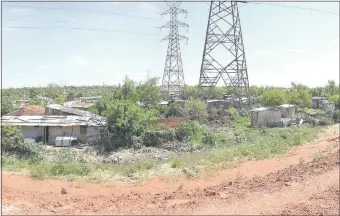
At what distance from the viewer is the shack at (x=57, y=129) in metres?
24.3

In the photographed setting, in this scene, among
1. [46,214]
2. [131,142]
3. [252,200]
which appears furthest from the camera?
[131,142]

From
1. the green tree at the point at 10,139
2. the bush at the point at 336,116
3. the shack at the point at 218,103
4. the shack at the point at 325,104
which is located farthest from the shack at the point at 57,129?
the shack at the point at 325,104

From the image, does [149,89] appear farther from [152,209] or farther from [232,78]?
[152,209]

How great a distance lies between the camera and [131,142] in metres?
23.6

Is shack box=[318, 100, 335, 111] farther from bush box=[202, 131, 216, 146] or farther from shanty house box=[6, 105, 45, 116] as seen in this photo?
shanty house box=[6, 105, 45, 116]

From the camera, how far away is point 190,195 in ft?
36.8

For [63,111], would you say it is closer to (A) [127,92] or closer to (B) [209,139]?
(A) [127,92]

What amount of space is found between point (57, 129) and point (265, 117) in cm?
1878

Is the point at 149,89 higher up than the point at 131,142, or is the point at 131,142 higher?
the point at 149,89

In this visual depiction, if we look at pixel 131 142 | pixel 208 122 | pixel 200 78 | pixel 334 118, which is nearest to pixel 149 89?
pixel 200 78

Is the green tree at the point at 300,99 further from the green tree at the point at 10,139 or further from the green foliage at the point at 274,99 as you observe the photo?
the green tree at the point at 10,139

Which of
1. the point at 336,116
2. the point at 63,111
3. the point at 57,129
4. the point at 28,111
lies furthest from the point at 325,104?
the point at 57,129

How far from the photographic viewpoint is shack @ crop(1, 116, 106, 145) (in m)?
24.3

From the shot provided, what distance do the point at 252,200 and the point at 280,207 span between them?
0.81 m
